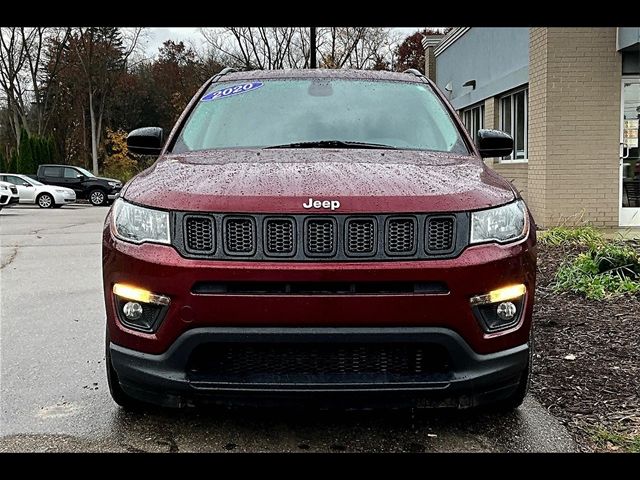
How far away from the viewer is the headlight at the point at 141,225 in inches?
112

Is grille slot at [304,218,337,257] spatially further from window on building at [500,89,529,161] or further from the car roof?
window on building at [500,89,529,161]

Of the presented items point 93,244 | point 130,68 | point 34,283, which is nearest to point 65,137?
point 130,68

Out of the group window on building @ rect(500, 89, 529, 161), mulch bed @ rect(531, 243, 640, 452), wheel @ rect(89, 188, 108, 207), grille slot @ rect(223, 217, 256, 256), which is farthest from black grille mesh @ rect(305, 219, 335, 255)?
wheel @ rect(89, 188, 108, 207)

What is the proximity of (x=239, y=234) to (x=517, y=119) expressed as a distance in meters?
12.8

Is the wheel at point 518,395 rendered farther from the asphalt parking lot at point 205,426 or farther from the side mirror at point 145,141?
the side mirror at point 145,141

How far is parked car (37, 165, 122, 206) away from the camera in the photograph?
2838cm

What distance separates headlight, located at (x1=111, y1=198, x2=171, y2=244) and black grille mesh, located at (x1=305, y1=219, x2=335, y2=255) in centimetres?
58

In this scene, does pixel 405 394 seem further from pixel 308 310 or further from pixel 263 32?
pixel 263 32

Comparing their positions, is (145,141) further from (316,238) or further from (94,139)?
(94,139)

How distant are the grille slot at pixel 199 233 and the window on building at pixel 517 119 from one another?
1135 cm

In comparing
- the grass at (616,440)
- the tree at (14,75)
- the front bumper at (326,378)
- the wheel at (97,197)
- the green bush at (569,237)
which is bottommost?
the wheel at (97,197)

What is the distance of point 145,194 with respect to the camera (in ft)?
9.80

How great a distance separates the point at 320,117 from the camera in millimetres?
4102

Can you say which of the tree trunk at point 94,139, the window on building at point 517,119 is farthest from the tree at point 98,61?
the window on building at point 517,119
